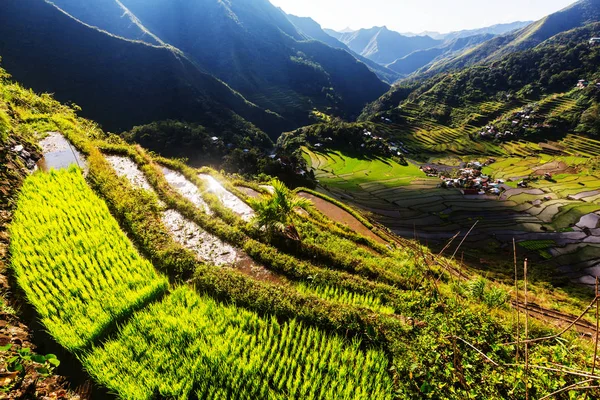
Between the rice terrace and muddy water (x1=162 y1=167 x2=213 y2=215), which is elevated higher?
muddy water (x1=162 y1=167 x2=213 y2=215)

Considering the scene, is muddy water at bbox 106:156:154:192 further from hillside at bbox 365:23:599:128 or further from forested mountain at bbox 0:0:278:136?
hillside at bbox 365:23:599:128

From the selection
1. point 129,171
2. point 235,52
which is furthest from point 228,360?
point 235,52

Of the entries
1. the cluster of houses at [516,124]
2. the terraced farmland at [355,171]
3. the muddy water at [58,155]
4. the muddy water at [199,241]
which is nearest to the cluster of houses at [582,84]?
the cluster of houses at [516,124]

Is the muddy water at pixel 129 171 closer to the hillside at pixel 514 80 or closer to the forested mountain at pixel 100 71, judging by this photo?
the forested mountain at pixel 100 71

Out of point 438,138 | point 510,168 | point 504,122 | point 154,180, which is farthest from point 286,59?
point 154,180

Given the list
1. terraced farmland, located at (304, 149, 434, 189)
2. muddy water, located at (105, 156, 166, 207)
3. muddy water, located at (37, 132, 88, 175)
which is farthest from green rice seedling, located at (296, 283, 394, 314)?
terraced farmland, located at (304, 149, 434, 189)

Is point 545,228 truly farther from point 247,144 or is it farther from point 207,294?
point 247,144
